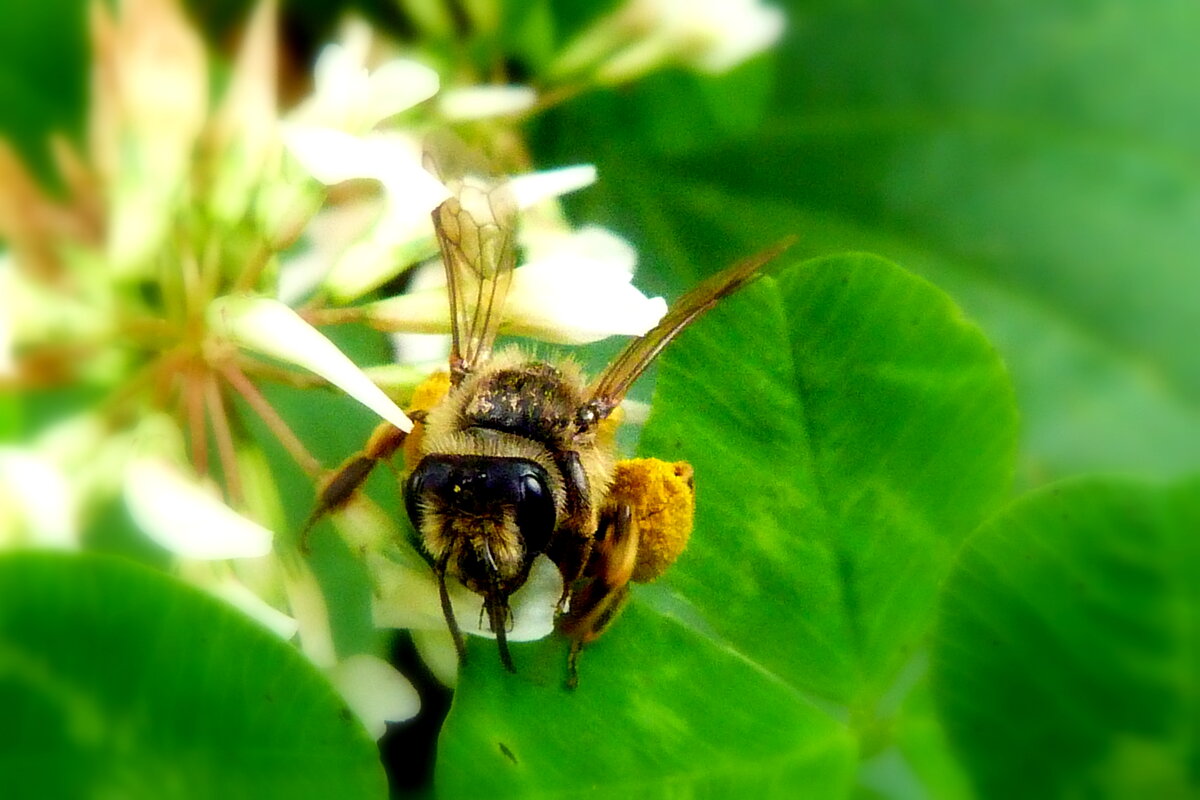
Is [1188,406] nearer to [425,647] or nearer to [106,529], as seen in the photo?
[425,647]

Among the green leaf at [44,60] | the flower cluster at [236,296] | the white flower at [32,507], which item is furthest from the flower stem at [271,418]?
the green leaf at [44,60]

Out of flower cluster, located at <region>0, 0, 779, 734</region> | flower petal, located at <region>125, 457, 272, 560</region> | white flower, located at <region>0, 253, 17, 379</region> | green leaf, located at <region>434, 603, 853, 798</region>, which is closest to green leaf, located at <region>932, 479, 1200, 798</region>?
green leaf, located at <region>434, 603, 853, 798</region>

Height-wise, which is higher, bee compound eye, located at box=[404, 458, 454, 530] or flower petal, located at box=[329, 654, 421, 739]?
bee compound eye, located at box=[404, 458, 454, 530]

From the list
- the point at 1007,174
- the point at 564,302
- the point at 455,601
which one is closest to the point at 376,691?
the point at 455,601

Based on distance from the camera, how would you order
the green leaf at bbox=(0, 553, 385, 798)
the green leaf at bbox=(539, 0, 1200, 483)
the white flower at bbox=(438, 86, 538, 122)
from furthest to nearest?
1. the green leaf at bbox=(539, 0, 1200, 483)
2. the white flower at bbox=(438, 86, 538, 122)
3. the green leaf at bbox=(0, 553, 385, 798)

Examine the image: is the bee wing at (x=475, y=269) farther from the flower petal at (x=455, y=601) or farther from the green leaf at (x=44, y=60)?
the green leaf at (x=44, y=60)

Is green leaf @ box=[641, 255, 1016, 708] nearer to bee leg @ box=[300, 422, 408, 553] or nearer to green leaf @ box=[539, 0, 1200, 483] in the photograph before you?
bee leg @ box=[300, 422, 408, 553]

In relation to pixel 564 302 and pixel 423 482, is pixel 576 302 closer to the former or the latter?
pixel 564 302
